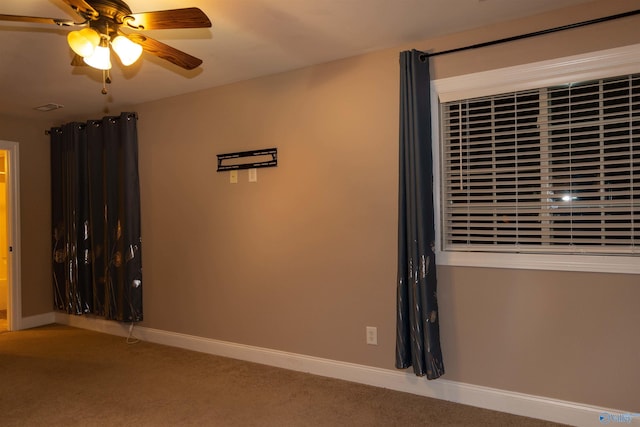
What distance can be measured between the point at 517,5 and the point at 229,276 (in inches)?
116

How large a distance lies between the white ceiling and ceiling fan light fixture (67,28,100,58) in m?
0.56

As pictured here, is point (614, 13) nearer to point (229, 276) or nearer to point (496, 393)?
point (496, 393)

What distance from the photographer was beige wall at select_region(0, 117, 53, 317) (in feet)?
16.3

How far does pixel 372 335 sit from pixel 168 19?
7.79ft

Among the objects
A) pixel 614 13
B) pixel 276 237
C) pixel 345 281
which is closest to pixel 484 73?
pixel 614 13

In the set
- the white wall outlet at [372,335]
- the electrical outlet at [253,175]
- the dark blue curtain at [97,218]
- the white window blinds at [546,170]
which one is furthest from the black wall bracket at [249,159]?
the white wall outlet at [372,335]

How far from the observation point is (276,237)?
11.9 feet

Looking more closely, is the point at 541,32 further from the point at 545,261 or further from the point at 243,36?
the point at 243,36

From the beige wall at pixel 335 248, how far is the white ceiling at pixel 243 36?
172mm

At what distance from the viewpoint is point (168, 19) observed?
77.8 inches

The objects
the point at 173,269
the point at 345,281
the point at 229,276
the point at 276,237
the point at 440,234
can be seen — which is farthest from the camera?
the point at 173,269

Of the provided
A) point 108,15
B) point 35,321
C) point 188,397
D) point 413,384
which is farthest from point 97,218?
point 413,384

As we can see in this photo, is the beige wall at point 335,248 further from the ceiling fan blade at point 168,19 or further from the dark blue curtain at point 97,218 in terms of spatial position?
the ceiling fan blade at point 168,19

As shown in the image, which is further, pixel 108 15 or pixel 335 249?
pixel 335 249
